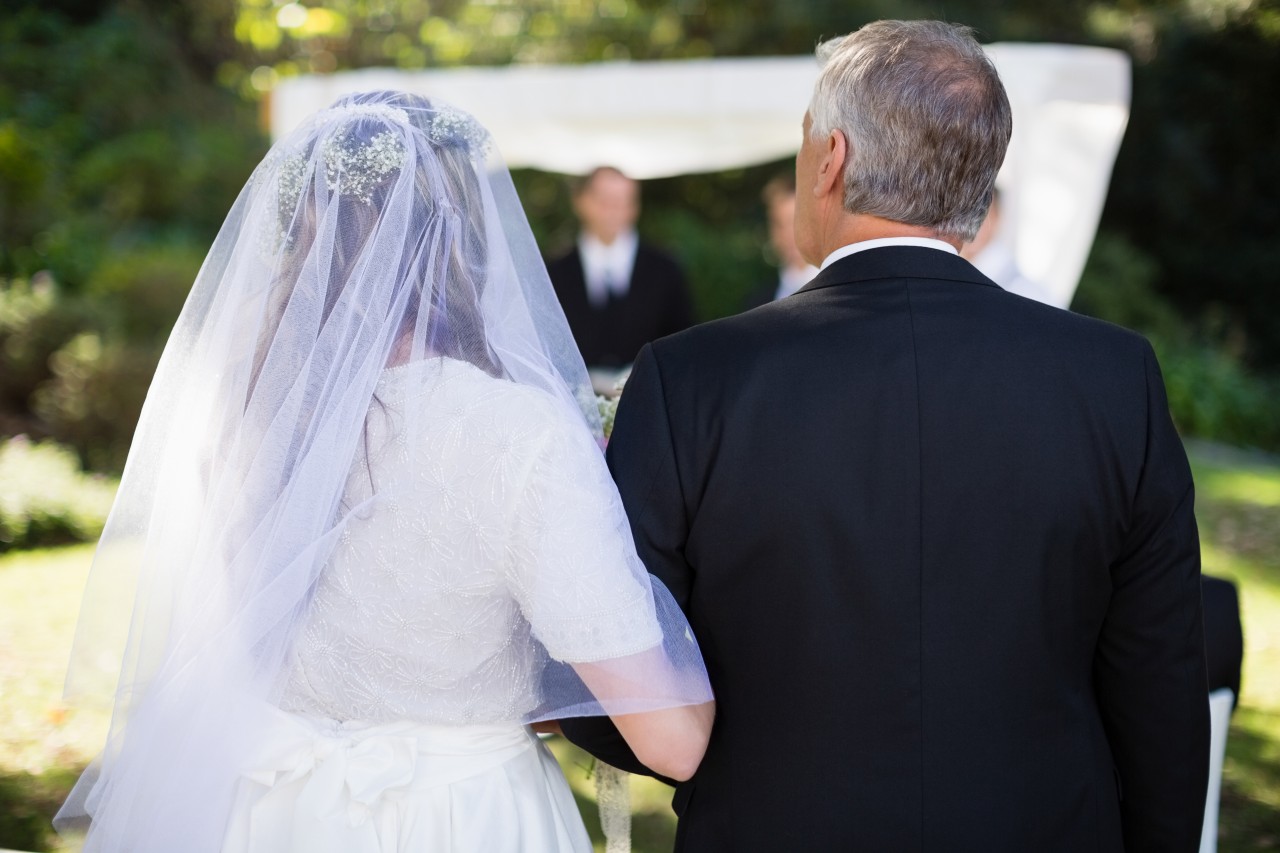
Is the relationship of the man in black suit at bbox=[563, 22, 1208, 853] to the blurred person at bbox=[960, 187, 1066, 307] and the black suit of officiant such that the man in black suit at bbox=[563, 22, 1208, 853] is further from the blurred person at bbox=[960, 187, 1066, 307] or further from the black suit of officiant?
the blurred person at bbox=[960, 187, 1066, 307]

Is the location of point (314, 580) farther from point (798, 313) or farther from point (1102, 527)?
point (1102, 527)

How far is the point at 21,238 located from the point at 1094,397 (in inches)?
491

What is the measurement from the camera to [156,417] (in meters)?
2.04

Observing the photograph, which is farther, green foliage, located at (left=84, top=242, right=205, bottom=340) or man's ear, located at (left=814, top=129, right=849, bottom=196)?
green foliage, located at (left=84, top=242, right=205, bottom=340)

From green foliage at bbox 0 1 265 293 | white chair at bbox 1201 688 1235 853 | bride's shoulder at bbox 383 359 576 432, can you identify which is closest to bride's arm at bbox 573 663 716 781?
bride's shoulder at bbox 383 359 576 432

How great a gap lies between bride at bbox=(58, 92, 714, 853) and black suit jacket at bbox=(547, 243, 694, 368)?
16.1ft

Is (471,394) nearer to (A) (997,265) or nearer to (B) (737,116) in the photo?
(A) (997,265)

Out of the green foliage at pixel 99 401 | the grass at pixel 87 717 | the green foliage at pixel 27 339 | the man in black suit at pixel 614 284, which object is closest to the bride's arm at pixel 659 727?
the grass at pixel 87 717

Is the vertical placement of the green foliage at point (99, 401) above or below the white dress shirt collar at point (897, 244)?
below

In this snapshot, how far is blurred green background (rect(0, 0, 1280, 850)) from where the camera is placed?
9.91m

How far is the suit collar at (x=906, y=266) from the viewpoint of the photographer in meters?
1.78

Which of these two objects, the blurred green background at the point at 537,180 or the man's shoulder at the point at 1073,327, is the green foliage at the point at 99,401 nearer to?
the blurred green background at the point at 537,180

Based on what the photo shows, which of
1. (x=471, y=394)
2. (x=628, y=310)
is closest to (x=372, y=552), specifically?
(x=471, y=394)

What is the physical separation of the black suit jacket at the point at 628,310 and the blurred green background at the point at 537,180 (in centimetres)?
363
